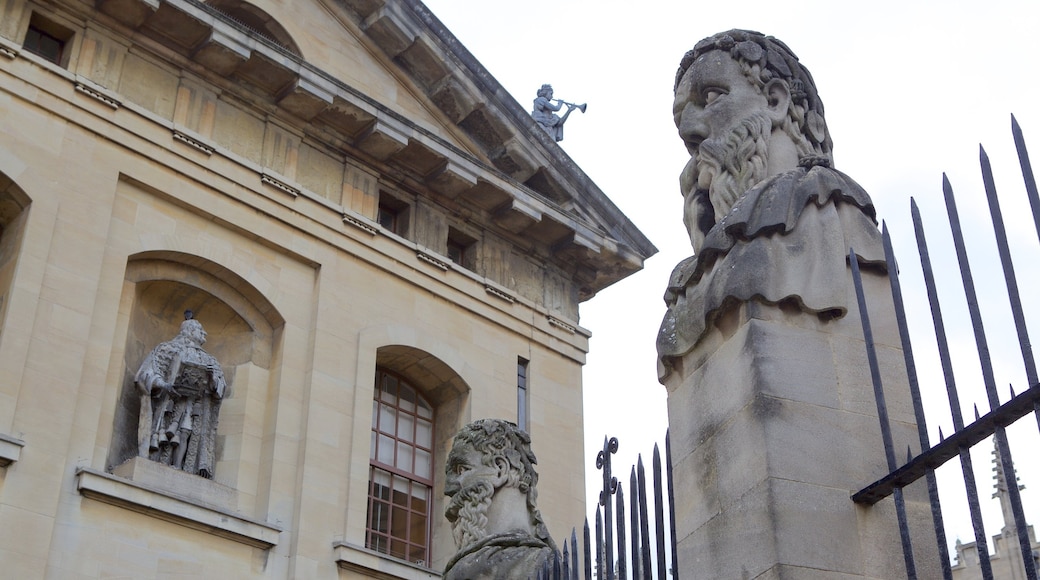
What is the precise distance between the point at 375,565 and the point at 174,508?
3080 millimetres

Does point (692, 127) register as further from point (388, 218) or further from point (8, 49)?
point (388, 218)

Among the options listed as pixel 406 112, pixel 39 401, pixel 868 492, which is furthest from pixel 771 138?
pixel 406 112

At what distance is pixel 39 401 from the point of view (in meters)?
15.0

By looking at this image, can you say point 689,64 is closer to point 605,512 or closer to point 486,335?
point 605,512

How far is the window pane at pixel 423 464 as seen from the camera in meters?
20.0

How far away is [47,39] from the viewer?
17703 millimetres

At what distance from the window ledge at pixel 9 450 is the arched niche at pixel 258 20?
28.2 ft

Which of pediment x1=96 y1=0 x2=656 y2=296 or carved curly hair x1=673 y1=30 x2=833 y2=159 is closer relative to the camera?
carved curly hair x1=673 y1=30 x2=833 y2=159

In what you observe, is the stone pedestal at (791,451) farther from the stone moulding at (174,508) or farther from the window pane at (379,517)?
the window pane at (379,517)

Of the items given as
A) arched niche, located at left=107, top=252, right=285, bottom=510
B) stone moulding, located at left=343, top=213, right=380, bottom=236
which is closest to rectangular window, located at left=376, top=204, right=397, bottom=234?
stone moulding, located at left=343, top=213, right=380, bottom=236

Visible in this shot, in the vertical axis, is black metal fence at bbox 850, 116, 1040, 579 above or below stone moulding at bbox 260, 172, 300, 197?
below

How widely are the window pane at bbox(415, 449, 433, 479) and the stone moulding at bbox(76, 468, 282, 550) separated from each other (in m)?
3.65

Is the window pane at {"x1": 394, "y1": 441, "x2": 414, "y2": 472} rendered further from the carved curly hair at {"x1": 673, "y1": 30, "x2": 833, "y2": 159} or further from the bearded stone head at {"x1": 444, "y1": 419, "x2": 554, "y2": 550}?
the carved curly hair at {"x1": 673, "y1": 30, "x2": 833, "y2": 159}

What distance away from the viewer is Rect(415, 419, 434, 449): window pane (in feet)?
66.7
